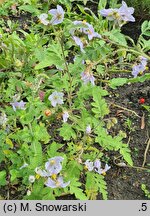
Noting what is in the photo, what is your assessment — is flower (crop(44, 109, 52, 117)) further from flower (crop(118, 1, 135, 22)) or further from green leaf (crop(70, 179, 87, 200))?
flower (crop(118, 1, 135, 22))

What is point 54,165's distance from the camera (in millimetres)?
1879

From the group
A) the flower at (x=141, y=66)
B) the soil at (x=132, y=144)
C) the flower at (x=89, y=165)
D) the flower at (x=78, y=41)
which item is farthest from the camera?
the soil at (x=132, y=144)

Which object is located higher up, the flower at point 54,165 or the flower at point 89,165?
the flower at point 54,165

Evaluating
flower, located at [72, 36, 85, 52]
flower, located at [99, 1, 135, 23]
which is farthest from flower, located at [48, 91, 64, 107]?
flower, located at [99, 1, 135, 23]

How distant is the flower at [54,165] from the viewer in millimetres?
1869

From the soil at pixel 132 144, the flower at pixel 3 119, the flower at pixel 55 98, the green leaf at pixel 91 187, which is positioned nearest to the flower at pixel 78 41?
the flower at pixel 55 98

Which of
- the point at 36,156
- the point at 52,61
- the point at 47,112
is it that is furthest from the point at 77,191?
the point at 52,61

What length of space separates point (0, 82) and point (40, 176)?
0.56 metres

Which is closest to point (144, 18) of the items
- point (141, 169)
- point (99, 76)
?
point (99, 76)

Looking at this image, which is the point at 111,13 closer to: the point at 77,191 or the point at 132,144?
the point at 77,191

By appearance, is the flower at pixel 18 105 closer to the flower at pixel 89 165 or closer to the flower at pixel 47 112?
the flower at pixel 47 112

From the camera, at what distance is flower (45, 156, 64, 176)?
1869 millimetres

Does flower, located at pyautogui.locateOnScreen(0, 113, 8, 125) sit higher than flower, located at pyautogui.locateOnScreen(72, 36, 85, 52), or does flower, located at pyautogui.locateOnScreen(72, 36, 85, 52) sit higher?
flower, located at pyautogui.locateOnScreen(72, 36, 85, 52)

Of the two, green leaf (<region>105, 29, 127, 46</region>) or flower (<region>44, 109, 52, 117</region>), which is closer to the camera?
green leaf (<region>105, 29, 127, 46</region>)
